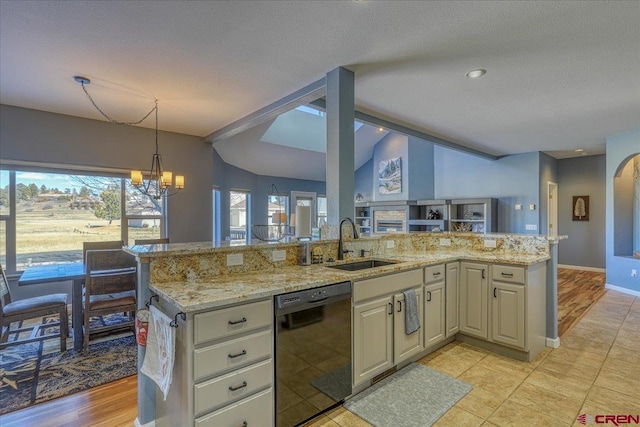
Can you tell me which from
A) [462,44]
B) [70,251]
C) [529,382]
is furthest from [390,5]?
[70,251]

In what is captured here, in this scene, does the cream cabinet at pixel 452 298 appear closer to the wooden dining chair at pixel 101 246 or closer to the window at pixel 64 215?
the wooden dining chair at pixel 101 246

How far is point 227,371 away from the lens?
1.56 m

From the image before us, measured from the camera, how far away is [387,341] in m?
2.40

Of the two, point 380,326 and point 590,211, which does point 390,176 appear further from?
→ point 380,326

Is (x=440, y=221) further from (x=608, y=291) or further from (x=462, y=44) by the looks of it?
(x=462, y=44)

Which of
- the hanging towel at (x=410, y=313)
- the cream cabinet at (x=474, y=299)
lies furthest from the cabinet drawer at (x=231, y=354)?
the cream cabinet at (x=474, y=299)

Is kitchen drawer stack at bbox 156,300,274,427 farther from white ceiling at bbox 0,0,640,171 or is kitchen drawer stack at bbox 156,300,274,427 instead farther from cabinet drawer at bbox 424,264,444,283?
Answer: white ceiling at bbox 0,0,640,171

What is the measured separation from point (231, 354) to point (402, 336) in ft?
4.90

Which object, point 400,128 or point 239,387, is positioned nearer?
point 239,387

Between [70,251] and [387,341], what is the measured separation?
15.4 feet

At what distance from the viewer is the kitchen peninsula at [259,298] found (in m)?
1.51

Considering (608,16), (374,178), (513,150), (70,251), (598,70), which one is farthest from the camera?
(374,178)

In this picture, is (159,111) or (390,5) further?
(159,111)

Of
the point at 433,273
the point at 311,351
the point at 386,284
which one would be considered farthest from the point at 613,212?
the point at 311,351
